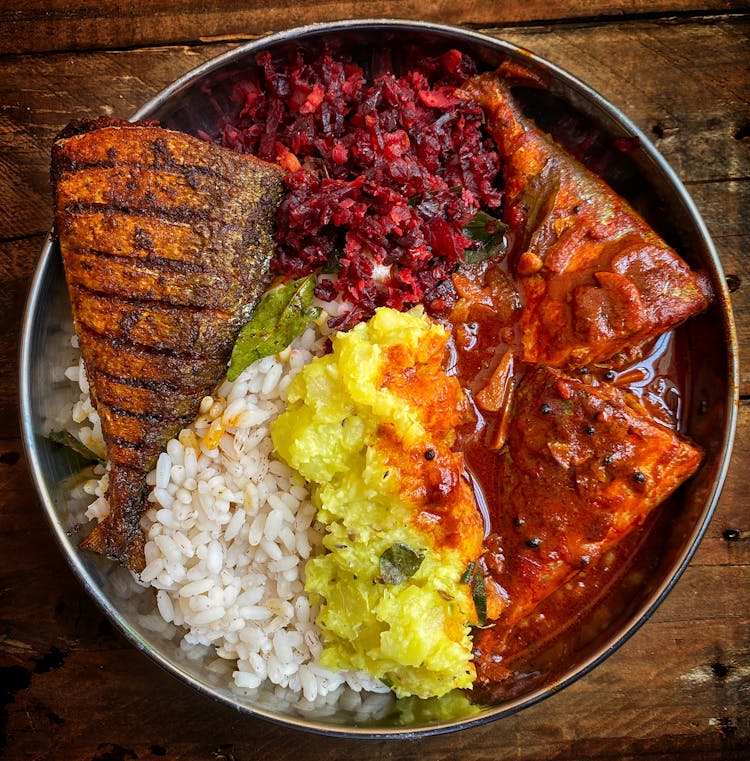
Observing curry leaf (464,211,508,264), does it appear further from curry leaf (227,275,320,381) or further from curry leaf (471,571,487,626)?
curry leaf (471,571,487,626)

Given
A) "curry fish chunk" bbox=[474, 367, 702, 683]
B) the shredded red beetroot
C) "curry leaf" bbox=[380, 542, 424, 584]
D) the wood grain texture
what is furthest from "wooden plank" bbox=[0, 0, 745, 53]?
"curry leaf" bbox=[380, 542, 424, 584]

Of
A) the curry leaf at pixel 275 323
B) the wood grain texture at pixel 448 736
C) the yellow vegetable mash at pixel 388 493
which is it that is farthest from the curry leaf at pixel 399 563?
the wood grain texture at pixel 448 736

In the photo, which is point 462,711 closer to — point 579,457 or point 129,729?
point 579,457

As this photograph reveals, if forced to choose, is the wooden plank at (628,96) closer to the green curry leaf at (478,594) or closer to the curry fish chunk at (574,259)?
the curry fish chunk at (574,259)

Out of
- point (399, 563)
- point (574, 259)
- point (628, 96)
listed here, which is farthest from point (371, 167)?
point (399, 563)

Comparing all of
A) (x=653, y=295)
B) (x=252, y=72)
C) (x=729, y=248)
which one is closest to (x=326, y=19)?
(x=252, y=72)

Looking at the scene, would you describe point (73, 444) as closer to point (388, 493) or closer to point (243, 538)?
point (243, 538)
